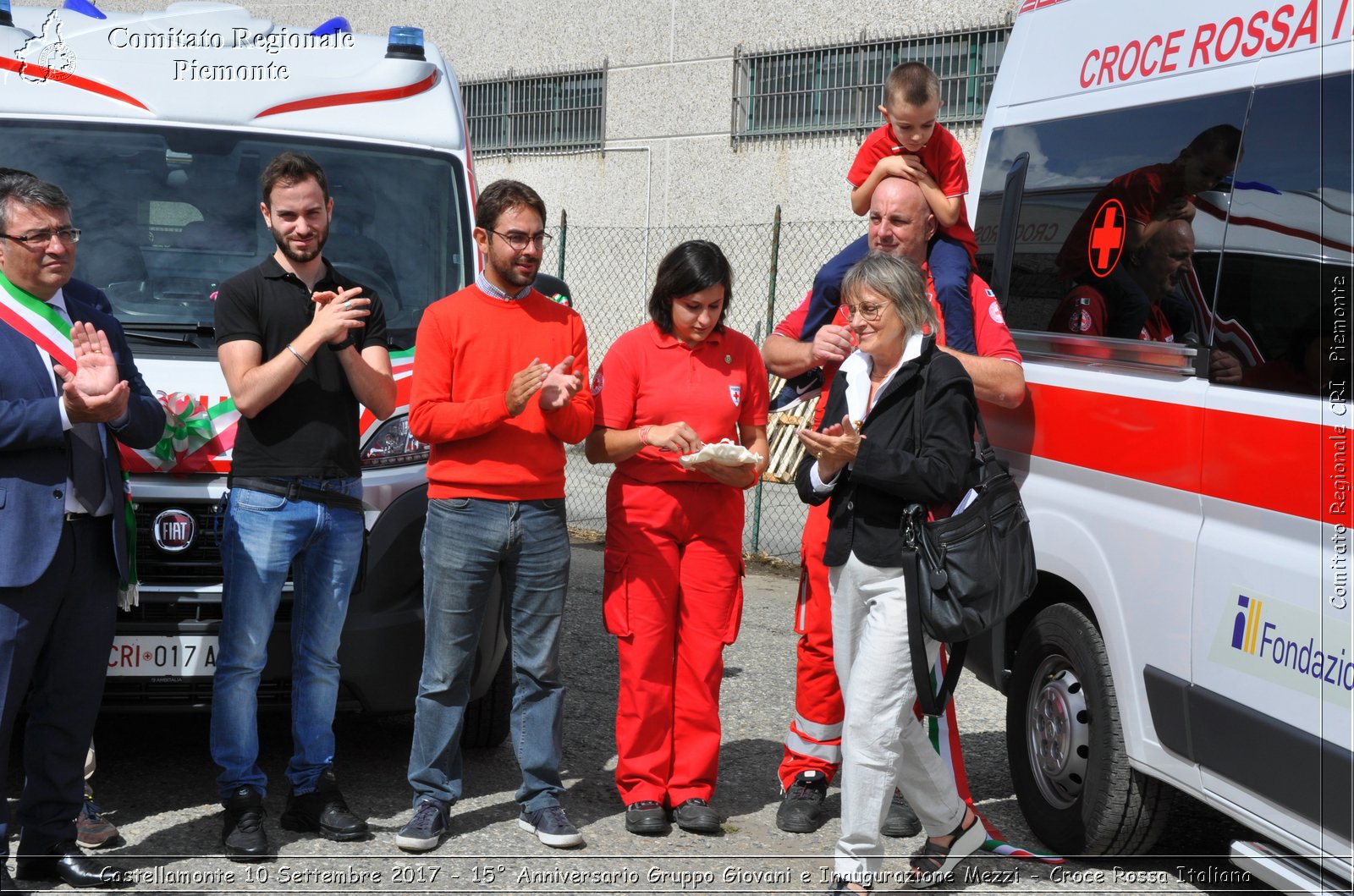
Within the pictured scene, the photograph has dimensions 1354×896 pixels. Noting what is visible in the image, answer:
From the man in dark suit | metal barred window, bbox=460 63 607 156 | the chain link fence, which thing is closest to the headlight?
the man in dark suit

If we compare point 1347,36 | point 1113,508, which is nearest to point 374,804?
point 1113,508

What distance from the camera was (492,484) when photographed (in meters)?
4.21

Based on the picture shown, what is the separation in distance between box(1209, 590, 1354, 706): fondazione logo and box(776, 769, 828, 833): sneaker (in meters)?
1.61

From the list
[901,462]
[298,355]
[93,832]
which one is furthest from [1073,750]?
[93,832]

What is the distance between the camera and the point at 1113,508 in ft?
13.0

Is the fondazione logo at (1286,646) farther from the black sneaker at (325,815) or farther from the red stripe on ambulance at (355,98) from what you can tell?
the red stripe on ambulance at (355,98)

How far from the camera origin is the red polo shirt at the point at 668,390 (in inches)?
175

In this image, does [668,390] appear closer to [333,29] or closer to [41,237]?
[41,237]

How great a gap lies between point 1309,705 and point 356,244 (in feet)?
12.1

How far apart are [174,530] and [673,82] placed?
36.3ft

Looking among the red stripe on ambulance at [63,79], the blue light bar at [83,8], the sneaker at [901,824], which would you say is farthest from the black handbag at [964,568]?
the blue light bar at [83,8]

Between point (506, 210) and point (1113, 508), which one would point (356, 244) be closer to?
point (506, 210)

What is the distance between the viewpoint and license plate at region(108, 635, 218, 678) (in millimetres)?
4203

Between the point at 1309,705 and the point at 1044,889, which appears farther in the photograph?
the point at 1044,889
